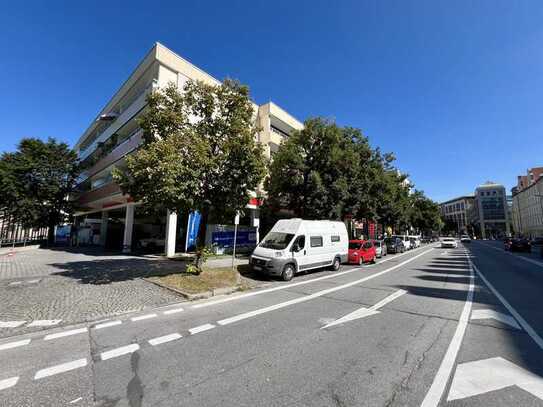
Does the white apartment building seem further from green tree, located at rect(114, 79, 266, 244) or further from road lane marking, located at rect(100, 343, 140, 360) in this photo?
road lane marking, located at rect(100, 343, 140, 360)

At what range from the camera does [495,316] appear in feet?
20.8

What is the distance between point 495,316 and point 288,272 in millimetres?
6949

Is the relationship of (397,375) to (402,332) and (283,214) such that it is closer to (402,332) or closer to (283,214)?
(402,332)

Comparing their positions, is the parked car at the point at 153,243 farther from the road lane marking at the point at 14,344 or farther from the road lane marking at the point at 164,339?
the road lane marking at the point at 164,339

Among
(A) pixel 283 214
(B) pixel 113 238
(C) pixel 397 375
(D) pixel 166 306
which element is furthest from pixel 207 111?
(B) pixel 113 238

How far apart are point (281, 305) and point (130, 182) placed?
267 inches

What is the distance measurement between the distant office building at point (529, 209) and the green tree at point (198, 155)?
284ft

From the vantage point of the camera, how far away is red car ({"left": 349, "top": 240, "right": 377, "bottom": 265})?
17156mm

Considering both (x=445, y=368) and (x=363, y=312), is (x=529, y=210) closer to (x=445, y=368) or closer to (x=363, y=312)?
(x=363, y=312)

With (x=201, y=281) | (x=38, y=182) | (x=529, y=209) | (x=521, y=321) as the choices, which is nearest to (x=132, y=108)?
(x=38, y=182)

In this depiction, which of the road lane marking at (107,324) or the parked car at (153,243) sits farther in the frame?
the parked car at (153,243)

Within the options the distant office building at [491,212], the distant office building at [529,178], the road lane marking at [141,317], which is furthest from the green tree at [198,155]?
the distant office building at [491,212]

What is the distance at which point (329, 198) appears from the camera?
1873 cm

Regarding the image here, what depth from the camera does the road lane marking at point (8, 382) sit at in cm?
336
